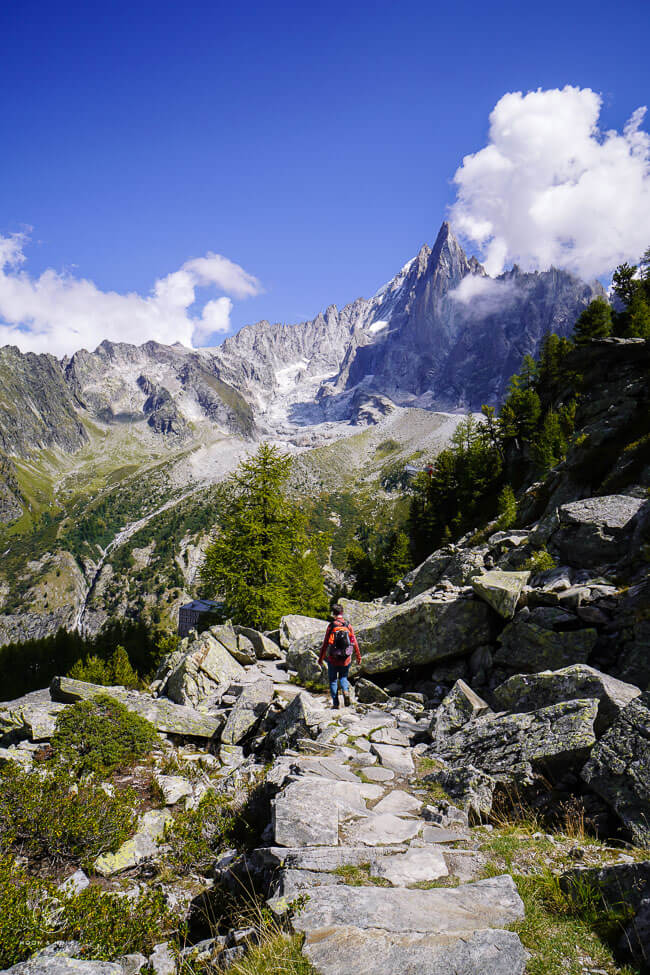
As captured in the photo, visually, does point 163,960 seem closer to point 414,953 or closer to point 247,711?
point 414,953

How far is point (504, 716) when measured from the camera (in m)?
9.06

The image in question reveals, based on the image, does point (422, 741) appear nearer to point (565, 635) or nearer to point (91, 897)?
point (565, 635)

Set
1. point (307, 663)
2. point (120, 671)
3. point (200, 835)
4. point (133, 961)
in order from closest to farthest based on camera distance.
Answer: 1. point (133, 961)
2. point (200, 835)
3. point (307, 663)
4. point (120, 671)

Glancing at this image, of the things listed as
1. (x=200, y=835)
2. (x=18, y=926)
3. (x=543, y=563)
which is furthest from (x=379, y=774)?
(x=543, y=563)

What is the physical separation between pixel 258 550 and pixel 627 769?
A: 21722 mm

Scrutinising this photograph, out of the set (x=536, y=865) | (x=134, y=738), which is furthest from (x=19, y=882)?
(x=536, y=865)

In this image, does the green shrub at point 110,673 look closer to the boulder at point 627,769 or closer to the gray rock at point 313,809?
the gray rock at point 313,809

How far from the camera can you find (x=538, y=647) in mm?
11125

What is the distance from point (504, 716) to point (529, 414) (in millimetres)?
53681

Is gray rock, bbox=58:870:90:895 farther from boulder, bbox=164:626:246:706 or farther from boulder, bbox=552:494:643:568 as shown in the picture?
boulder, bbox=552:494:643:568

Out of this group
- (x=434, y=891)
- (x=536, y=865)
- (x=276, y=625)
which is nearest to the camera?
(x=434, y=891)

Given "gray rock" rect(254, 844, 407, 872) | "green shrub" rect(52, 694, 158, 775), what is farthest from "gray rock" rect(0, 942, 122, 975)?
"green shrub" rect(52, 694, 158, 775)

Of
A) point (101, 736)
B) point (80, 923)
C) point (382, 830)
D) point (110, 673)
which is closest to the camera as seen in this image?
point (80, 923)

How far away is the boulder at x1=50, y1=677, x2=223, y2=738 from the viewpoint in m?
11.7
